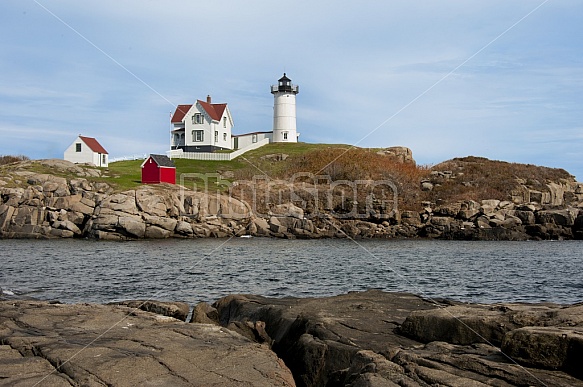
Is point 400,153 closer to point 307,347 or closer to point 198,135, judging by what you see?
point 198,135

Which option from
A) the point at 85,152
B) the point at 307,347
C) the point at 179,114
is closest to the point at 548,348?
the point at 307,347

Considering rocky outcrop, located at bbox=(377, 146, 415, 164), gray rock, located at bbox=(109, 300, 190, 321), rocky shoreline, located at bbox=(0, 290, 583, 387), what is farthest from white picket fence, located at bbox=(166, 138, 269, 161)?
rocky shoreline, located at bbox=(0, 290, 583, 387)

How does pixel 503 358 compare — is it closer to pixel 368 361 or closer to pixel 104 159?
pixel 368 361

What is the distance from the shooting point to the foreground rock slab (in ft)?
30.5

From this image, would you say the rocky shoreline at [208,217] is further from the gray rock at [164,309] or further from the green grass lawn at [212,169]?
the gray rock at [164,309]

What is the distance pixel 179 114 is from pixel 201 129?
783 cm

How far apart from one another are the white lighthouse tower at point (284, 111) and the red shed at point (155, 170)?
3546cm

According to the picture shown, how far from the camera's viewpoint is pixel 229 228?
58.8m

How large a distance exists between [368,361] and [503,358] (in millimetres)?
2226

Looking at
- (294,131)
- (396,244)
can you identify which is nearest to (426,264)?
(396,244)

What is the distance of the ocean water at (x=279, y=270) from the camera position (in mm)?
24359

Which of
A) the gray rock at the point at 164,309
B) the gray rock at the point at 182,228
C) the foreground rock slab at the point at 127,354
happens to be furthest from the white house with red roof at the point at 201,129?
the foreground rock slab at the point at 127,354

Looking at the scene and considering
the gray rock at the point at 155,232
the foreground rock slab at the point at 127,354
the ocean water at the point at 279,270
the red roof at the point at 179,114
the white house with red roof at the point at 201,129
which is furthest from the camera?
the red roof at the point at 179,114

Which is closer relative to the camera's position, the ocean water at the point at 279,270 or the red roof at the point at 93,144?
the ocean water at the point at 279,270
